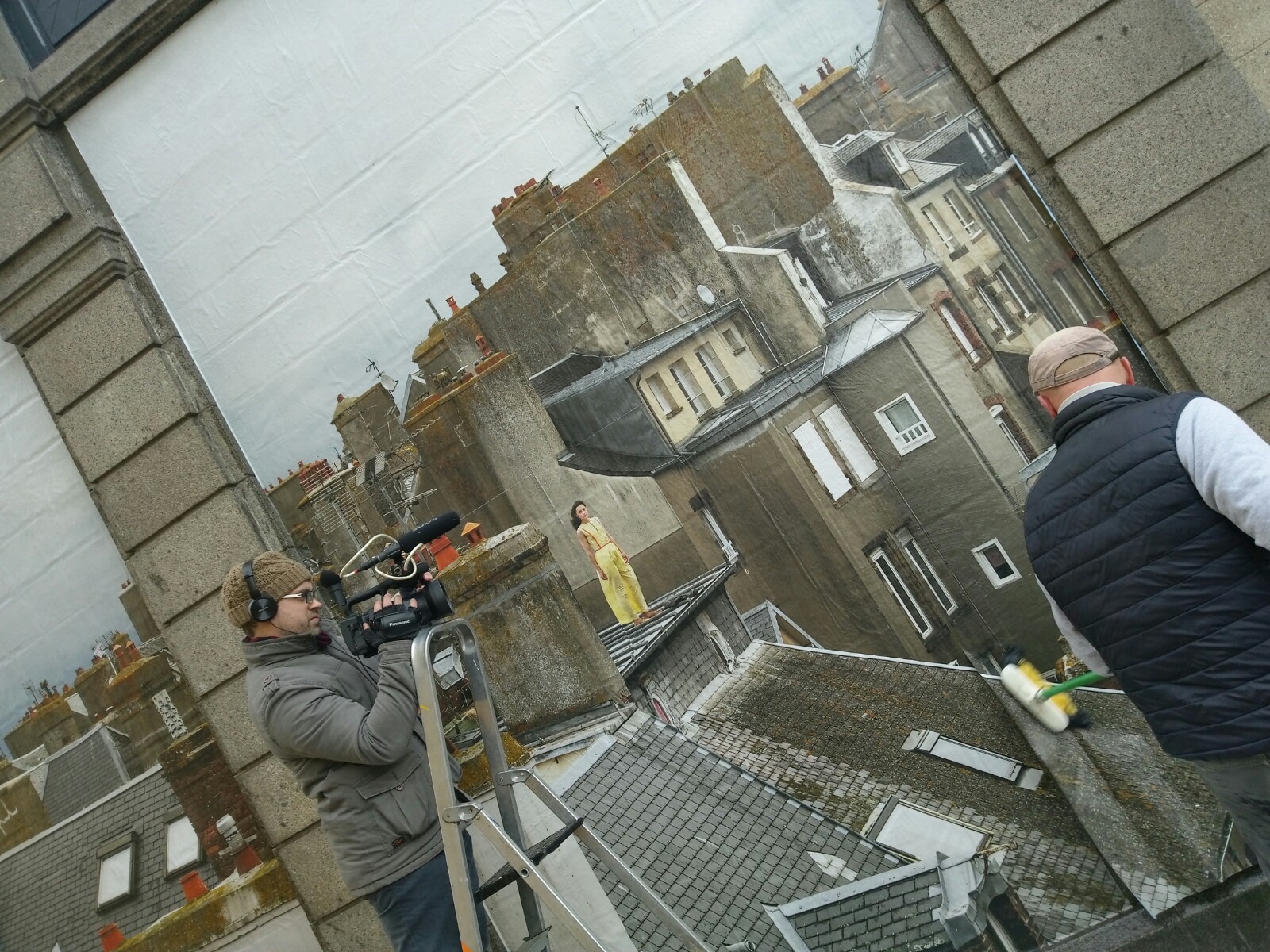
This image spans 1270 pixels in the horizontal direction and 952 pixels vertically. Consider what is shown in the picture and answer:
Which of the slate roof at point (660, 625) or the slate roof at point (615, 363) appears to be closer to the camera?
the slate roof at point (615, 363)

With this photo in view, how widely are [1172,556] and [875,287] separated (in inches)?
89.0

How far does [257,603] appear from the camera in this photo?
11.3ft

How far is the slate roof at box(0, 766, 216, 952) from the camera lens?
6.25m

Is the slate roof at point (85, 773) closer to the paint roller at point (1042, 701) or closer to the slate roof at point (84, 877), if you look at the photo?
the slate roof at point (84, 877)

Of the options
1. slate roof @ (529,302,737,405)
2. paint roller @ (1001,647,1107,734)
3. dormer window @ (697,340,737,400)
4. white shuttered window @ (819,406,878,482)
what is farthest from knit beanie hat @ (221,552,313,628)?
paint roller @ (1001,647,1107,734)

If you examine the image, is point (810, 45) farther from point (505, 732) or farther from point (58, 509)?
point (58, 509)

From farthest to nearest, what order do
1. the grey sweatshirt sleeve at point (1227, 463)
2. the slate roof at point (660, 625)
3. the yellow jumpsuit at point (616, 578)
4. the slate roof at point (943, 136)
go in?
the yellow jumpsuit at point (616, 578) < the slate roof at point (660, 625) < the slate roof at point (943, 136) < the grey sweatshirt sleeve at point (1227, 463)

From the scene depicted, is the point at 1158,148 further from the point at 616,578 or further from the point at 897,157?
the point at 616,578

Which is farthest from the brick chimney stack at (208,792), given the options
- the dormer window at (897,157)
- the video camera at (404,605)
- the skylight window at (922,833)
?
the dormer window at (897,157)

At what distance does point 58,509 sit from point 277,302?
2.00m

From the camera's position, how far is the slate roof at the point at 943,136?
4793 millimetres

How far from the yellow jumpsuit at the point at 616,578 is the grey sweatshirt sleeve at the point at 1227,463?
113 inches

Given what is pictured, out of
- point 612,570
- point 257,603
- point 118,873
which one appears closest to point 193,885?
point 118,873

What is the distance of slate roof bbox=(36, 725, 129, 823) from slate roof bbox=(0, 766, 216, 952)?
7 cm
